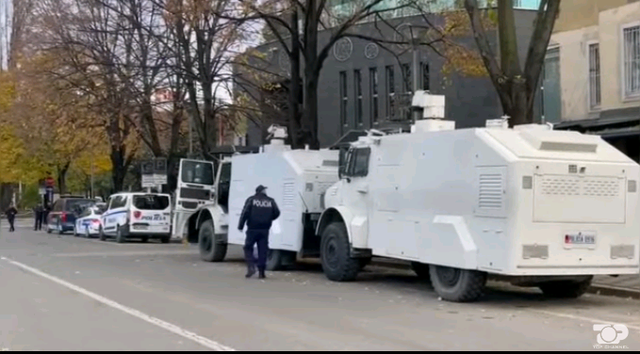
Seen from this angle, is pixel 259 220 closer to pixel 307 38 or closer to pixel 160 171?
pixel 307 38

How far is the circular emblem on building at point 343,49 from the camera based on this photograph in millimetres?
37469

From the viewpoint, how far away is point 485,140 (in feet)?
46.0

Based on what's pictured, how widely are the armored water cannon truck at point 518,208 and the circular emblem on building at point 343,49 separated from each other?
22.0m

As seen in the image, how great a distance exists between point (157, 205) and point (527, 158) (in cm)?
2265

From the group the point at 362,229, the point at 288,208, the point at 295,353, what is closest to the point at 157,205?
the point at 288,208

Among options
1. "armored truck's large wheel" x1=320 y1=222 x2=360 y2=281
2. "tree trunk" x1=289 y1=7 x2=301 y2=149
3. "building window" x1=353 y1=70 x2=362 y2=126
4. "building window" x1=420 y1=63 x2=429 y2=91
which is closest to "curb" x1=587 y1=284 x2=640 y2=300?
"armored truck's large wheel" x1=320 y1=222 x2=360 y2=281

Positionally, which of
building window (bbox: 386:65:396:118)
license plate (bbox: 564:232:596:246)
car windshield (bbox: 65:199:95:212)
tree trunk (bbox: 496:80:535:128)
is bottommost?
car windshield (bbox: 65:199:95:212)

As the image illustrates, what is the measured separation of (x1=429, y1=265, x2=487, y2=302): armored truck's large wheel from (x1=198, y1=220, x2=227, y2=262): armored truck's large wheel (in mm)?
9051

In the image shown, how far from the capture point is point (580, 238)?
13.9m

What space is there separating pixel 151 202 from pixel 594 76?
17380 mm

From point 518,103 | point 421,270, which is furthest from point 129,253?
point 518,103

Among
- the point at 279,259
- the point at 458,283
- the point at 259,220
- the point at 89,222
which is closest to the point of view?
the point at 458,283

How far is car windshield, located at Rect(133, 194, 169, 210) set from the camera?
34219mm

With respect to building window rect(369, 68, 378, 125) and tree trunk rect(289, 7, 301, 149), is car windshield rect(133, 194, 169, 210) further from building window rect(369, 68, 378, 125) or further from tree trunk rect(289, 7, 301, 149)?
tree trunk rect(289, 7, 301, 149)
